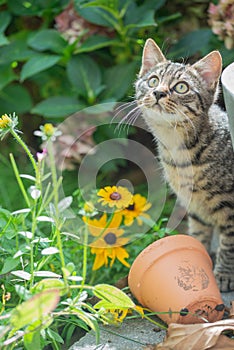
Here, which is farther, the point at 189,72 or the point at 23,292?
the point at 189,72

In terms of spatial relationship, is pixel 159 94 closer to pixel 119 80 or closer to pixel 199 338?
pixel 199 338

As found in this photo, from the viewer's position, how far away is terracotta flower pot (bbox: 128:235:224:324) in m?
2.00

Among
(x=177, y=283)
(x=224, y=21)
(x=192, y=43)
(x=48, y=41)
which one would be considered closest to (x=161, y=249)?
(x=177, y=283)

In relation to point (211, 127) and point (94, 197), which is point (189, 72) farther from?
point (94, 197)

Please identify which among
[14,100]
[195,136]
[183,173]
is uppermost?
[195,136]

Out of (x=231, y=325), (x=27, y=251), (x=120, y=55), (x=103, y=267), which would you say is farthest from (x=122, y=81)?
(x=231, y=325)

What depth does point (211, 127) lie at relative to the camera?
2311 mm

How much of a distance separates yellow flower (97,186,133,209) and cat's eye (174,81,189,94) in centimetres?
36

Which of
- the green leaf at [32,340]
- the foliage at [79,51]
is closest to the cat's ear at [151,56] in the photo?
the foliage at [79,51]

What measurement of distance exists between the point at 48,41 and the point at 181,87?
115 centimetres

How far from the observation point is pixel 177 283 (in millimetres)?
2027

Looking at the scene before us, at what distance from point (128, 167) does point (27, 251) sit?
5.72ft

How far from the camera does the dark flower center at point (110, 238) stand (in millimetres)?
2449

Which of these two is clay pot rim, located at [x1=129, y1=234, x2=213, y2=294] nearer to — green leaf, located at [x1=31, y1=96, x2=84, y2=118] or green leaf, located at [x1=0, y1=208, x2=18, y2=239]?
green leaf, located at [x1=0, y1=208, x2=18, y2=239]
